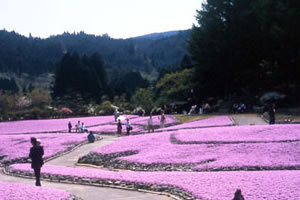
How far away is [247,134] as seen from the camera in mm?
30719

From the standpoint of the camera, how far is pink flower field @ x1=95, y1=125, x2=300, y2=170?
22750mm

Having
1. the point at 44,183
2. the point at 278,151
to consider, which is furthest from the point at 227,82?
the point at 44,183

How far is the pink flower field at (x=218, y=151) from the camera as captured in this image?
896 inches

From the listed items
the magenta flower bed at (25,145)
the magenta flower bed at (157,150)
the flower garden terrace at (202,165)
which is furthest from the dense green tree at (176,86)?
the flower garden terrace at (202,165)

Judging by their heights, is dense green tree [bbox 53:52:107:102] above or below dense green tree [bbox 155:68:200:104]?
above

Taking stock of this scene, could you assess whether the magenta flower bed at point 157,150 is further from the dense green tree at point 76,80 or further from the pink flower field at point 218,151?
the dense green tree at point 76,80

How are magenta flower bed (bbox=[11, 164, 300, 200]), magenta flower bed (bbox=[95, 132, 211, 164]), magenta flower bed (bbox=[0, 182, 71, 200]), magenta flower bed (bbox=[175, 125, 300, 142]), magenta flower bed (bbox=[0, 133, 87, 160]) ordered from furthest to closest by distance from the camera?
magenta flower bed (bbox=[0, 133, 87, 160])
magenta flower bed (bbox=[175, 125, 300, 142])
magenta flower bed (bbox=[95, 132, 211, 164])
magenta flower bed (bbox=[0, 182, 71, 200])
magenta flower bed (bbox=[11, 164, 300, 200])

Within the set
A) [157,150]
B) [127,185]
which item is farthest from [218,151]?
[127,185]

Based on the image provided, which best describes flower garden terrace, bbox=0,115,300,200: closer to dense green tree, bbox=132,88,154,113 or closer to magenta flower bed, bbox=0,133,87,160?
magenta flower bed, bbox=0,133,87,160

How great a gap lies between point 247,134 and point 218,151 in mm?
4914

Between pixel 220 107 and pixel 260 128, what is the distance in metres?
33.6

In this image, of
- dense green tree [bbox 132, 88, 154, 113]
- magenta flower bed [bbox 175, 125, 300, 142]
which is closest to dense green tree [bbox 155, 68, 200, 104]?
dense green tree [bbox 132, 88, 154, 113]

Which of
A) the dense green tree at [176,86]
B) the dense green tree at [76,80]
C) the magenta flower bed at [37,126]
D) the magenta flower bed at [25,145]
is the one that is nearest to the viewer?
the magenta flower bed at [25,145]

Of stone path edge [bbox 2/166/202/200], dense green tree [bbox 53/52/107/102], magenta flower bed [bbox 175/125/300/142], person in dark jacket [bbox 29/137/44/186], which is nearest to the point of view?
stone path edge [bbox 2/166/202/200]
